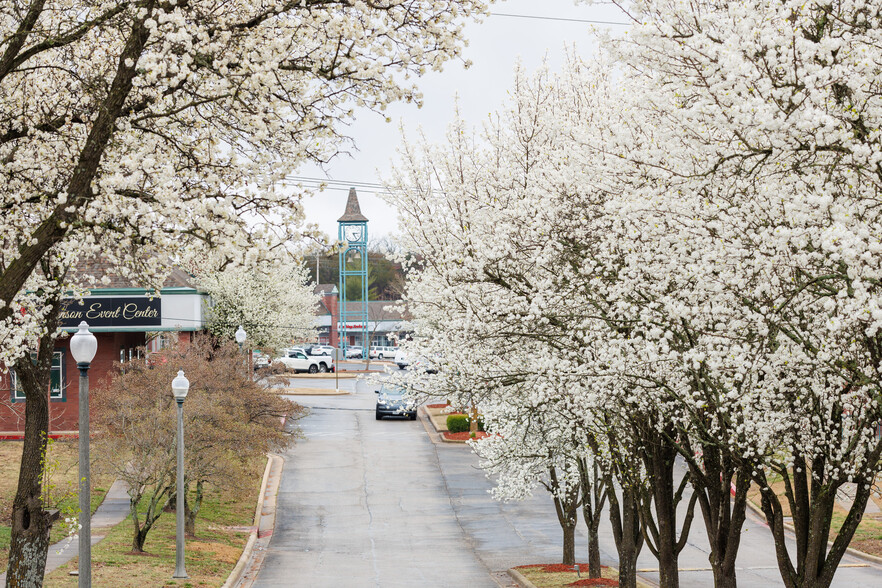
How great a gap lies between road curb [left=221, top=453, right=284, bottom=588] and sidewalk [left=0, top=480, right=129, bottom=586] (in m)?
2.94

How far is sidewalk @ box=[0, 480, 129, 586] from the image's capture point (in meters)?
17.1

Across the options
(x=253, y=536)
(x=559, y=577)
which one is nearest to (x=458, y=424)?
(x=253, y=536)

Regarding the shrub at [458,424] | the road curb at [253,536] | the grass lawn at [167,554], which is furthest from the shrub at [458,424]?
the grass lawn at [167,554]

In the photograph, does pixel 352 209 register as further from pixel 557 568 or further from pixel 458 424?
pixel 557 568

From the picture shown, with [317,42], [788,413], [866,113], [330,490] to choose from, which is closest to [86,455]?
[317,42]

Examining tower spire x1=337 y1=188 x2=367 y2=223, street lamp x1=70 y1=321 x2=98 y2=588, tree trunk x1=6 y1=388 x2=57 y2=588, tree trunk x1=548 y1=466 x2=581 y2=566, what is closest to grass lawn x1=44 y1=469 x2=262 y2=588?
tree trunk x1=6 y1=388 x2=57 y2=588

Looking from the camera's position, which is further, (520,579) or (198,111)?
(520,579)

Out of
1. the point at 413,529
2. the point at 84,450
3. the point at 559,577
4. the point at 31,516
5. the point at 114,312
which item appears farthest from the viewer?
the point at 114,312

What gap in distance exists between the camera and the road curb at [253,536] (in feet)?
60.0

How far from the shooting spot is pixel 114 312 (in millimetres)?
32062

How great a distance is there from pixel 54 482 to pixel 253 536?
16.1 ft

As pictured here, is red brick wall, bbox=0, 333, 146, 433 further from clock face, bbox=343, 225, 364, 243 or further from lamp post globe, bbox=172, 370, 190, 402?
clock face, bbox=343, 225, 364, 243

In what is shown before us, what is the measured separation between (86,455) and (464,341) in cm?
550

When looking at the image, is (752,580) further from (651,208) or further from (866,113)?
(866,113)
